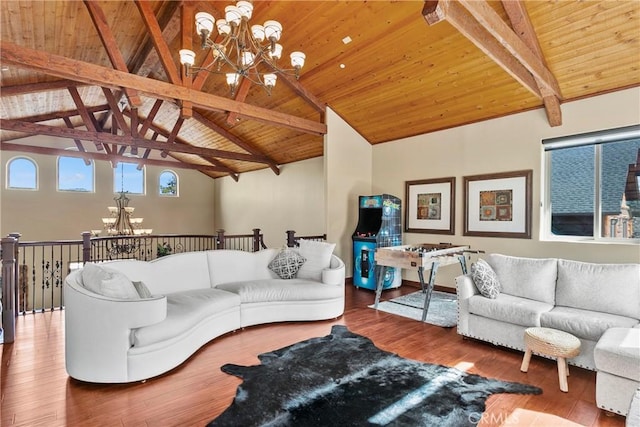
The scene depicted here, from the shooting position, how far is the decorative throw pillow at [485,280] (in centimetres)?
333

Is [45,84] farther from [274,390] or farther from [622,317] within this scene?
[622,317]

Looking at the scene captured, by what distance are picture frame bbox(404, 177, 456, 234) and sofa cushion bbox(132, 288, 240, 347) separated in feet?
12.7

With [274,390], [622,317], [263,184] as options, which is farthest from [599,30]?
[263,184]

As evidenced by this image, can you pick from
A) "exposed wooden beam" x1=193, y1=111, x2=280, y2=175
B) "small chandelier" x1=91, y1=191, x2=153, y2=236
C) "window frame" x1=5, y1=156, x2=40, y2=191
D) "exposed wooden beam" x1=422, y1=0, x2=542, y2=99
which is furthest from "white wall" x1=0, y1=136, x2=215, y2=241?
"exposed wooden beam" x1=422, y1=0, x2=542, y2=99

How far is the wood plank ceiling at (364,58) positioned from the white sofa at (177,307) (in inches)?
101

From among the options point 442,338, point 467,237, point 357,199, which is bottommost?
point 442,338

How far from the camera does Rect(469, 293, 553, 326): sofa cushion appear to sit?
295 centimetres

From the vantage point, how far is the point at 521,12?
3348mm

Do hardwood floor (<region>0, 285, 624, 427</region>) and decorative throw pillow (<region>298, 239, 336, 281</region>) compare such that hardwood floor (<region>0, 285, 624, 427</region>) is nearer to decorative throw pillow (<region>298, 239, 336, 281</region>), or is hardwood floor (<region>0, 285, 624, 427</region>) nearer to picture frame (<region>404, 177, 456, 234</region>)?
decorative throw pillow (<region>298, 239, 336, 281</region>)

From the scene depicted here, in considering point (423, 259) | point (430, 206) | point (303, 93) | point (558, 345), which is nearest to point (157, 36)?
point (303, 93)

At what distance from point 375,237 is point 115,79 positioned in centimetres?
454

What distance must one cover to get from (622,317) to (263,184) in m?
8.44

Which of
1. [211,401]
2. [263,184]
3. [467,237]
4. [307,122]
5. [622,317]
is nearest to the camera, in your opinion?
[211,401]

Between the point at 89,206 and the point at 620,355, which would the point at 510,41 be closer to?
the point at 620,355
